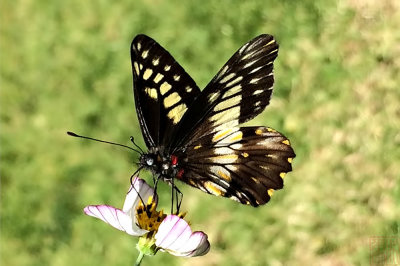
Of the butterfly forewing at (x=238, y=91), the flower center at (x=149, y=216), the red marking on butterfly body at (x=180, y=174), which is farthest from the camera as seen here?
the red marking on butterfly body at (x=180, y=174)

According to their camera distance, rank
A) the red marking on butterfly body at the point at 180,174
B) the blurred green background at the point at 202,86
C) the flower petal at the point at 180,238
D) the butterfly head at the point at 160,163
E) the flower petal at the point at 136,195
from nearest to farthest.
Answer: the flower petal at the point at 180,238
the flower petal at the point at 136,195
the butterfly head at the point at 160,163
the red marking on butterfly body at the point at 180,174
the blurred green background at the point at 202,86

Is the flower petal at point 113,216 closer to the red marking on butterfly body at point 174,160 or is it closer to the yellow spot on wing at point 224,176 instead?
the red marking on butterfly body at point 174,160

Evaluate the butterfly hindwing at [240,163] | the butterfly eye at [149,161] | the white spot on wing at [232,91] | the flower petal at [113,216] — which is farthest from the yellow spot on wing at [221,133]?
the flower petal at [113,216]

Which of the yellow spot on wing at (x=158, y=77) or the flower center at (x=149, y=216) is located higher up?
the yellow spot on wing at (x=158, y=77)

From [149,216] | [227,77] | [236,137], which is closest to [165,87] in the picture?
[227,77]

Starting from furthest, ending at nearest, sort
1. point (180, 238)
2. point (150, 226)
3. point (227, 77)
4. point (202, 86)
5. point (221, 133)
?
point (202, 86) < point (221, 133) < point (227, 77) < point (150, 226) < point (180, 238)

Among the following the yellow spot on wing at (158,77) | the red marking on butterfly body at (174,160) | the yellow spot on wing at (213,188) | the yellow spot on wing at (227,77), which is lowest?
the yellow spot on wing at (213,188)

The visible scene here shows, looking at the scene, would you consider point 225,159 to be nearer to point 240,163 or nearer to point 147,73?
point 240,163
